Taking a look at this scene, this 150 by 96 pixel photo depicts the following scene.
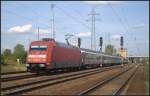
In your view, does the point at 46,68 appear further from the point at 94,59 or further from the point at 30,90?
the point at 94,59

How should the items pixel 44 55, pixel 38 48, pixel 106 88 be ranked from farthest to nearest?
1. pixel 38 48
2. pixel 44 55
3. pixel 106 88

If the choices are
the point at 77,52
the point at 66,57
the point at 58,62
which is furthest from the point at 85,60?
the point at 58,62

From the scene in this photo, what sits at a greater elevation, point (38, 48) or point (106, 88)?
point (38, 48)

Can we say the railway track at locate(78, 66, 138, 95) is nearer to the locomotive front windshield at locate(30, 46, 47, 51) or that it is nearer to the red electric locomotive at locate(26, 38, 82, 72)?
the red electric locomotive at locate(26, 38, 82, 72)

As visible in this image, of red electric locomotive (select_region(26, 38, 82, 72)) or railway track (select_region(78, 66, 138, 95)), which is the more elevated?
red electric locomotive (select_region(26, 38, 82, 72))

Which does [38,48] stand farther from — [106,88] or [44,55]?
[106,88]

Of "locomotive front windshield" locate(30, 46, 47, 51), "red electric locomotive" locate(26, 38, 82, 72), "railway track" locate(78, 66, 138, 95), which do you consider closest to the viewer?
"railway track" locate(78, 66, 138, 95)

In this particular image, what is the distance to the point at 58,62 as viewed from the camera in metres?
37.3

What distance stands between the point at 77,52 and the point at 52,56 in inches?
539

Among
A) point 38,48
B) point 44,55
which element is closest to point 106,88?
point 44,55

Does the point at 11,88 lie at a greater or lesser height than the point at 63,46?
lesser

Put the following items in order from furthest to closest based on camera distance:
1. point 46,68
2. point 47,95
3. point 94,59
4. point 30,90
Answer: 1. point 94,59
2. point 46,68
3. point 30,90
4. point 47,95

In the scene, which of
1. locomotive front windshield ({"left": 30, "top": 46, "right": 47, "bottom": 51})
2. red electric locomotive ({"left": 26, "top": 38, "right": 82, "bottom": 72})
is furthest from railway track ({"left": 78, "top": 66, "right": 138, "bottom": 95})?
locomotive front windshield ({"left": 30, "top": 46, "right": 47, "bottom": 51})

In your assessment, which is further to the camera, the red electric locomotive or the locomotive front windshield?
the locomotive front windshield
